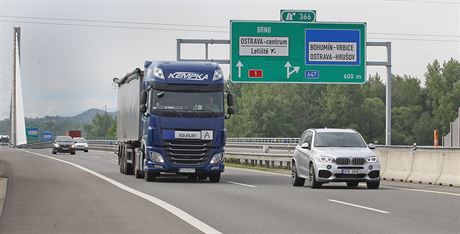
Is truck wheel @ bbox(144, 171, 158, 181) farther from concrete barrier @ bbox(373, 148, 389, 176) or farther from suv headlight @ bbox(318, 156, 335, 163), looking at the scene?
concrete barrier @ bbox(373, 148, 389, 176)

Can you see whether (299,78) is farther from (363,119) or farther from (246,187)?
(363,119)

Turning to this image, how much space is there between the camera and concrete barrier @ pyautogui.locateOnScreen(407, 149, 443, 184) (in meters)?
24.6

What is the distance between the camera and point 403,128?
12131 centimetres

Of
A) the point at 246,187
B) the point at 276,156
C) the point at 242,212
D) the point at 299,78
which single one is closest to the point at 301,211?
the point at 242,212

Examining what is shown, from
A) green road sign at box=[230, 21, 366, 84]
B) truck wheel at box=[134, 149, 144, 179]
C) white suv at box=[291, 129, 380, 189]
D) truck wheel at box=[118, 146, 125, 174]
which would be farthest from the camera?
green road sign at box=[230, 21, 366, 84]

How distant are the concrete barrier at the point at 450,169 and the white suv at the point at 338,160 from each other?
277cm

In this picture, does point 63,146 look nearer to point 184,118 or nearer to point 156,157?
point 156,157

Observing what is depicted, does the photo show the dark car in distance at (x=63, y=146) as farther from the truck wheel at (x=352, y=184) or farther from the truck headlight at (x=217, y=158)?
the truck wheel at (x=352, y=184)

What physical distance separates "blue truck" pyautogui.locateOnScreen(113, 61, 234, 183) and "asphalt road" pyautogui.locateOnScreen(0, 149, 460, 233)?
6.44 ft

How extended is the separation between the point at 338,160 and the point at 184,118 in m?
5.12

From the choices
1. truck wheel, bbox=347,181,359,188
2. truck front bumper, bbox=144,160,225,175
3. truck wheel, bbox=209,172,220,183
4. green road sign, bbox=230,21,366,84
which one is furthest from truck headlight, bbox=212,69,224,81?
green road sign, bbox=230,21,366,84

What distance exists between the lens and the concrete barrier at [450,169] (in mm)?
23297

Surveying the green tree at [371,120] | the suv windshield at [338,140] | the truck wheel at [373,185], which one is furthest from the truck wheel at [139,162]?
the green tree at [371,120]

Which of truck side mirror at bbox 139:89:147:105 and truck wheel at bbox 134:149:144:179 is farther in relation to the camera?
truck wheel at bbox 134:149:144:179
